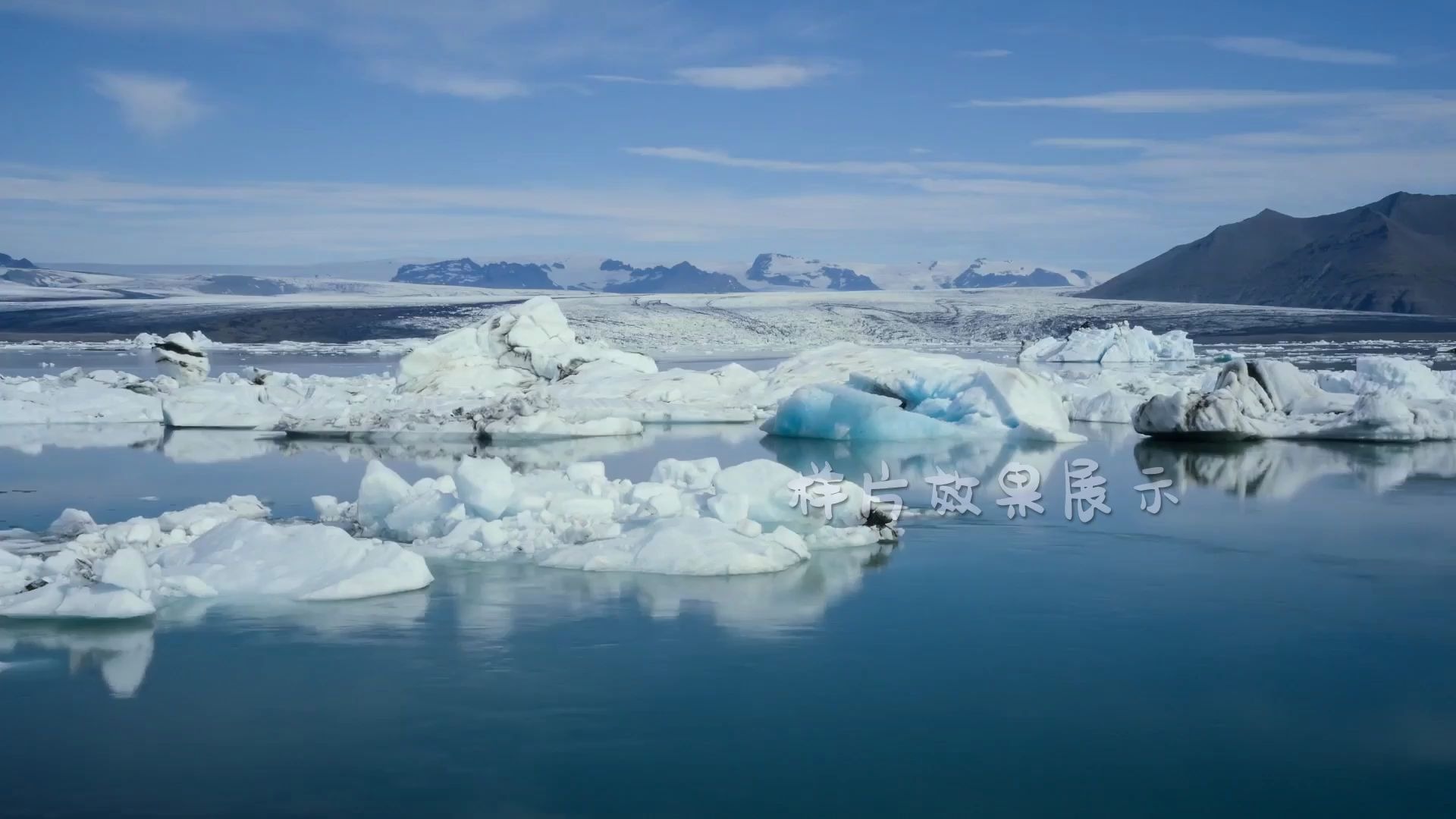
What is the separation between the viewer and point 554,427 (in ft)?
41.5

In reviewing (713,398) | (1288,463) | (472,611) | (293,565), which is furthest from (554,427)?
(472,611)

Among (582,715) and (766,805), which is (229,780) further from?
(766,805)

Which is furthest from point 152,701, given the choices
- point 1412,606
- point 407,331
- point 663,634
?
point 407,331

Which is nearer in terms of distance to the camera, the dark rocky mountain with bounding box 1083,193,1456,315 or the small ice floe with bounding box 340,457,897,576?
the small ice floe with bounding box 340,457,897,576

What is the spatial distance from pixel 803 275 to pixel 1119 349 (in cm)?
14018

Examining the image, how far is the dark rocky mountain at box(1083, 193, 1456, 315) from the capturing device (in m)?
75.6

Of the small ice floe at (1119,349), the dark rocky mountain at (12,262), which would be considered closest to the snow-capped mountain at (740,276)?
the dark rocky mountain at (12,262)

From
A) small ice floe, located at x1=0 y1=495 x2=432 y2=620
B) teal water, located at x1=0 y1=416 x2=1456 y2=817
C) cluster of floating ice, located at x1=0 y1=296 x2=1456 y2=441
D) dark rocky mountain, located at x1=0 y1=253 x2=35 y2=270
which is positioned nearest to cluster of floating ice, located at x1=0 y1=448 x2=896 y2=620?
small ice floe, located at x1=0 y1=495 x2=432 y2=620

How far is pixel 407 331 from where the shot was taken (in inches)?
1718

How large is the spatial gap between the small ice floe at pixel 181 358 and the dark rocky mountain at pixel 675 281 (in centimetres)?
13250

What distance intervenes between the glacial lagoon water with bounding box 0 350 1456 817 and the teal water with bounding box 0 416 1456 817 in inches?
0.6

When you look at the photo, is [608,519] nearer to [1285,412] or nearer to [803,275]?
[1285,412]

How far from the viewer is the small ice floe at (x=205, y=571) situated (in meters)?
5.09

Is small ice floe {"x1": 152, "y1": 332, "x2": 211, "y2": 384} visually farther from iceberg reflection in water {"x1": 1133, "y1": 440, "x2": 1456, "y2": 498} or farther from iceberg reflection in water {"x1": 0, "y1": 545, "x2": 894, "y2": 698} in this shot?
iceberg reflection in water {"x1": 0, "y1": 545, "x2": 894, "y2": 698}
